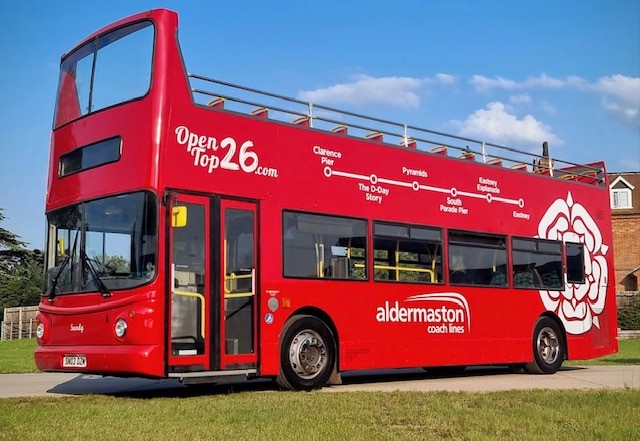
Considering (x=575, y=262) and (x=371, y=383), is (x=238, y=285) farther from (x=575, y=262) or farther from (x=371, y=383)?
(x=575, y=262)

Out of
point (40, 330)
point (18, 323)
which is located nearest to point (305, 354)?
point (40, 330)

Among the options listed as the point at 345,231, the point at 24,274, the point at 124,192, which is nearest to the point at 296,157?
the point at 345,231

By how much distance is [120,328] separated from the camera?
35.0ft

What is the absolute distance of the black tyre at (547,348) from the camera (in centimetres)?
1672

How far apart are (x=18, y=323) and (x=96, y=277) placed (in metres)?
35.1

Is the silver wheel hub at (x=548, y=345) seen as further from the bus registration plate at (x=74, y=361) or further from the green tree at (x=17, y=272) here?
the green tree at (x=17, y=272)

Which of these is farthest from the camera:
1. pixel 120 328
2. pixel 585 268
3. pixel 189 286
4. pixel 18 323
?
pixel 18 323

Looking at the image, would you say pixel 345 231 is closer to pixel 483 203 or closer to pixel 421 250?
pixel 421 250

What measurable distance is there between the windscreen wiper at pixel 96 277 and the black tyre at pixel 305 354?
8.56 ft

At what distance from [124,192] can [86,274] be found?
49.3 inches

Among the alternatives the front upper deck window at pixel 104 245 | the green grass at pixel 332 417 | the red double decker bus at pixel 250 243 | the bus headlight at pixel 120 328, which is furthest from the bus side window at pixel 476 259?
the bus headlight at pixel 120 328

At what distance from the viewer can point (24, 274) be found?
159 ft

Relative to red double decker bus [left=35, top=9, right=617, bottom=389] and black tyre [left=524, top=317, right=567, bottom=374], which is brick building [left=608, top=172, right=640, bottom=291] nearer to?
black tyre [left=524, top=317, right=567, bottom=374]

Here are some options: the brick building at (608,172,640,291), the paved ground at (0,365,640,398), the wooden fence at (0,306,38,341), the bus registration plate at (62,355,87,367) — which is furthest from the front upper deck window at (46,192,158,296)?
the brick building at (608,172,640,291)
